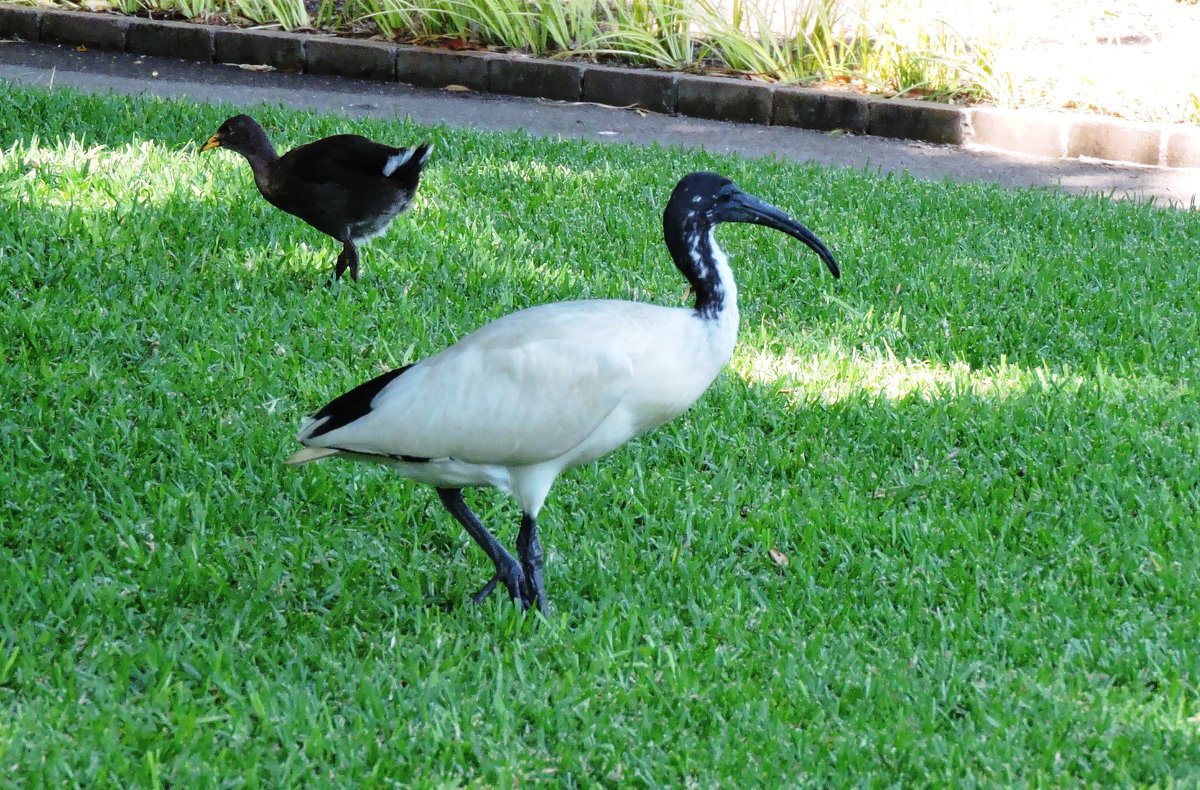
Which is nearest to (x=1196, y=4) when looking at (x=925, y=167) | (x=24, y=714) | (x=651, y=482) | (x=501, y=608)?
(x=925, y=167)

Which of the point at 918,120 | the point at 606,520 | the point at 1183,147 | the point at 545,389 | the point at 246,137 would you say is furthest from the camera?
the point at 918,120

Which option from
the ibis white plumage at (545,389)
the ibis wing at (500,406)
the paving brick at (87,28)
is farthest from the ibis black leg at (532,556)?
the paving brick at (87,28)

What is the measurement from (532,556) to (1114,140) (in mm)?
6944

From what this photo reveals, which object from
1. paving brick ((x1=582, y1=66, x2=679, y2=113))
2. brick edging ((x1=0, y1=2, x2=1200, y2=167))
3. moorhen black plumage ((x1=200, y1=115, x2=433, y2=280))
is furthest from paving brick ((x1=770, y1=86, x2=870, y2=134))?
moorhen black plumage ((x1=200, y1=115, x2=433, y2=280))

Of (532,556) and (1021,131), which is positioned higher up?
(1021,131)

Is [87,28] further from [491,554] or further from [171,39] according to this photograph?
[491,554]

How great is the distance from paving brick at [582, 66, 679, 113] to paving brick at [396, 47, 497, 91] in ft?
2.55

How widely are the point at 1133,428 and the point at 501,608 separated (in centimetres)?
249

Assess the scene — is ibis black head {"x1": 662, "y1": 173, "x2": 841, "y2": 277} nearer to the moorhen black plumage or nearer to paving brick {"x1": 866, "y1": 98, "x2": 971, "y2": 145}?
the moorhen black plumage

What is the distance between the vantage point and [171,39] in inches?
420

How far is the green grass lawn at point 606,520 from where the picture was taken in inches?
128

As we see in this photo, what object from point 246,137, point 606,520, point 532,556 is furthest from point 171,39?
point 532,556

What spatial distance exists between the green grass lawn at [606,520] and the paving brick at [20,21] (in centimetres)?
413

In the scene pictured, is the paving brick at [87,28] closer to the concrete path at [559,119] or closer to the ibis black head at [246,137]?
the concrete path at [559,119]
